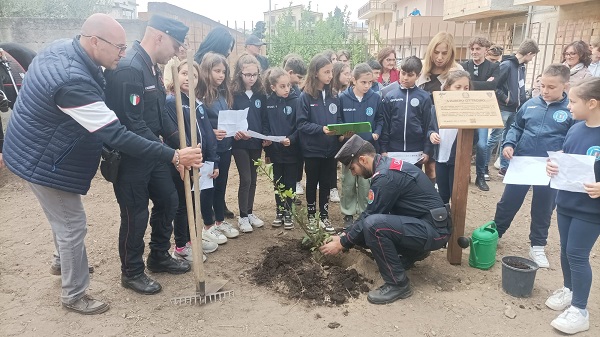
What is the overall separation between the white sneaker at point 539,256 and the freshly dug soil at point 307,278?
65.7 inches

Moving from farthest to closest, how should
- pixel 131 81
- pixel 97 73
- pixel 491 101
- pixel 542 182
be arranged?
pixel 491 101, pixel 542 182, pixel 131 81, pixel 97 73

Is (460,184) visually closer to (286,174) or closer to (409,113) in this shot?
(409,113)

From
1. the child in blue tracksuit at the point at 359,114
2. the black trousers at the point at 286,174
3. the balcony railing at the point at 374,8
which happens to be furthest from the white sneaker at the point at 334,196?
the balcony railing at the point at 374,8

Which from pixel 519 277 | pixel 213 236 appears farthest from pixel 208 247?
pixel 519 277

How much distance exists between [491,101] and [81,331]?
372 cm

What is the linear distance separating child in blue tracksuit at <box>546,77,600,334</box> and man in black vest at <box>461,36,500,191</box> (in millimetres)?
3395

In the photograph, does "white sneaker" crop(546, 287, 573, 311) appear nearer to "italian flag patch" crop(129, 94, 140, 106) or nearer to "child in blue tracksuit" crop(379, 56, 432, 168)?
"child in blue tracksuit" crop(379, 56, 432, 168)

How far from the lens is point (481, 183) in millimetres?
6402

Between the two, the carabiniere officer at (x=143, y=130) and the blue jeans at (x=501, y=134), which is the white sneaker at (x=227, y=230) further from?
the blue jeans at (x=501, y=134)

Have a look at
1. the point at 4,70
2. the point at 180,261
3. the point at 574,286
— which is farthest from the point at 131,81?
the point at 574,286

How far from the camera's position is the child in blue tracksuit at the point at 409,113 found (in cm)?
467

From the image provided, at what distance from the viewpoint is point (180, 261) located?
12.9 feet

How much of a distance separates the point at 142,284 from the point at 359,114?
2.73 metres

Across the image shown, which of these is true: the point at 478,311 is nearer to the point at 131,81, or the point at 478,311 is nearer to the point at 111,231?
the point at 131,81
